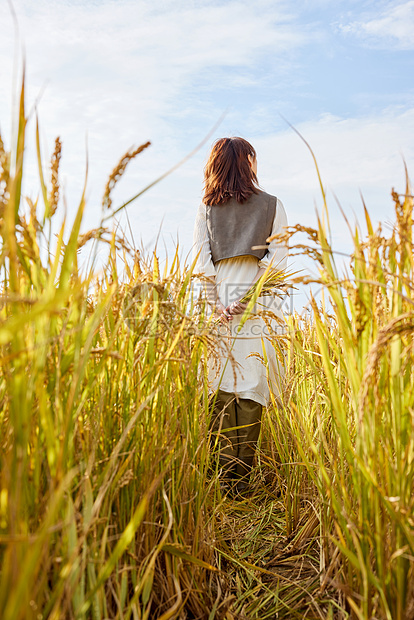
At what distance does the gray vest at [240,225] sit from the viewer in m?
2.89

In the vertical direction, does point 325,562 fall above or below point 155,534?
below

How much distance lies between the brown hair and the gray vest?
5cm

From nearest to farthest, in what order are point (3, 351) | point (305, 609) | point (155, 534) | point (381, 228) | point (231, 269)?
point (3, 351) < point (381, 228) < point (155, 534) < point (305, 609) < point (231, 269)

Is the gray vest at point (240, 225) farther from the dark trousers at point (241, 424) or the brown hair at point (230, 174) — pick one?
the dark trousers at point (241, 424)

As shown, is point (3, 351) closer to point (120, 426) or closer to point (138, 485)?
point (120, 426)

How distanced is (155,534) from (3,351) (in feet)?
1.90

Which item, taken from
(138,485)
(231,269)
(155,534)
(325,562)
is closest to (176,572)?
(155,534)

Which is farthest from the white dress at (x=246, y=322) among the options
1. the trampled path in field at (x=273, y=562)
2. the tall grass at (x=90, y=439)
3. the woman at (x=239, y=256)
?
the tall grass at (x=90, y=439)

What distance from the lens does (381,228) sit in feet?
3.75

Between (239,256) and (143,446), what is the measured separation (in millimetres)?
1878

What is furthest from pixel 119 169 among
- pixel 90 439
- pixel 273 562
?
pixel 273 562

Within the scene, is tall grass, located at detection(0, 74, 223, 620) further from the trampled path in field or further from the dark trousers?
the dark trousers

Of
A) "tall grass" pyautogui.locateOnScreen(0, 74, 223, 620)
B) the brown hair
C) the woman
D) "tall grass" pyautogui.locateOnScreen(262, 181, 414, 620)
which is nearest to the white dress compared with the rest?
the woman

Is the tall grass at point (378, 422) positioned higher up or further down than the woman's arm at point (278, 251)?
further down
